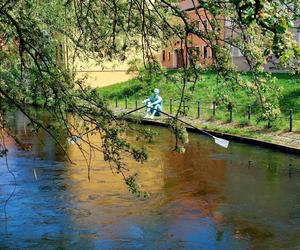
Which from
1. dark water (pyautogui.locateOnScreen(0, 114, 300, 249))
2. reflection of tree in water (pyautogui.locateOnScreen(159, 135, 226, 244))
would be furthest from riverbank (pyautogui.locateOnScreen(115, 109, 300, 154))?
reflection of tree in water (pyautogui.locateOnScreen(159, 135, 226, 244))

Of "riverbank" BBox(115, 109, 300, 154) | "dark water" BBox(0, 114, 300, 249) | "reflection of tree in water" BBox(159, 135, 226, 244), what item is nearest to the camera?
"dark water" BBox(0, 114, 300, 249)

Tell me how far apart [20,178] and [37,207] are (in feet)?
10.8

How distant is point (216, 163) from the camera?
1791 centimetres

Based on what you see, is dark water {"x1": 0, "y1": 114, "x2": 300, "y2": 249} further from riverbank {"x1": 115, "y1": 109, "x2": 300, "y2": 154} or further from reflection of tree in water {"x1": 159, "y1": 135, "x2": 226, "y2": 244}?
riverbank {"x1": 115, "y1": 109, "x2": 300, "y2": 154}

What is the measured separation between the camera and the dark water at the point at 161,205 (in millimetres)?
9961

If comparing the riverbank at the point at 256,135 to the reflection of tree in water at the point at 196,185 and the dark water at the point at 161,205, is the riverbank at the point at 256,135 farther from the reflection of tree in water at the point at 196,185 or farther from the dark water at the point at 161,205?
the reflection of tree in water at the point at 196,185

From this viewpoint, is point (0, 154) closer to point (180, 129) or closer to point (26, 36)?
point (26, 36)

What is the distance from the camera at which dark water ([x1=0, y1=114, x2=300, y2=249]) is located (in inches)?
392

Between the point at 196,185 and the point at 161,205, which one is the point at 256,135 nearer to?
the point at 196,185

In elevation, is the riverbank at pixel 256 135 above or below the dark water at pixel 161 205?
above

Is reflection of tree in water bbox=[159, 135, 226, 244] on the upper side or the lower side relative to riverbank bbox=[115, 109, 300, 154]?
lower

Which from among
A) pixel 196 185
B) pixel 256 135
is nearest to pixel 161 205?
pixel 196 185

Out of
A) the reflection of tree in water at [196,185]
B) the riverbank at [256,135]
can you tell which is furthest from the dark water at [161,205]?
the riverbank at [256,135]

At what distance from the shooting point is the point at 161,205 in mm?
12336
